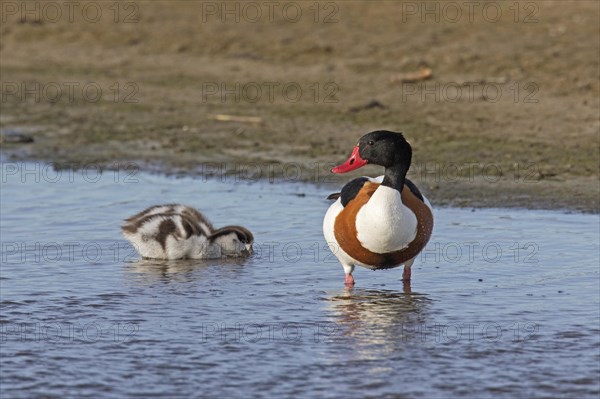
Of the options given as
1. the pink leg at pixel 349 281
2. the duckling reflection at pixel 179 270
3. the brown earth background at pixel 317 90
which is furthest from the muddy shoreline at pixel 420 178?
the pink leg at pixel 349 281

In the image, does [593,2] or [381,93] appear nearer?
[381,93]

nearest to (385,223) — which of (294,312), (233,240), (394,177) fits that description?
(394,177)

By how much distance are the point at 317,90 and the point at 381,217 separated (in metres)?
7.40

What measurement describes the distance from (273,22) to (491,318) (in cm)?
1144

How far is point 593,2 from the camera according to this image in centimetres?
1683

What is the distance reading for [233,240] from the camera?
912 cm

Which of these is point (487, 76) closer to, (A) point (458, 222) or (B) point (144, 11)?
(A) point (458, 222)

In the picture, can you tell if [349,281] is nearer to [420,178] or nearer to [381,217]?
[381,217]

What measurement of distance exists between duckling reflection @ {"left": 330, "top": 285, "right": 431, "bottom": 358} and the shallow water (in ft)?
0.05

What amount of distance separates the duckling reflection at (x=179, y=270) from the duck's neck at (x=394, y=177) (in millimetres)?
1383

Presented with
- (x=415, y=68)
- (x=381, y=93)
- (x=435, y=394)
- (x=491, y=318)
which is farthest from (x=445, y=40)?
(x=435, y=394)

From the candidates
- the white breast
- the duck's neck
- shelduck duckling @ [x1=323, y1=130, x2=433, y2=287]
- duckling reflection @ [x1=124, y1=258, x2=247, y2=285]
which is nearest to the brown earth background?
duckling reflection @ [x1=124, y1=258, x2=247, y2=285]

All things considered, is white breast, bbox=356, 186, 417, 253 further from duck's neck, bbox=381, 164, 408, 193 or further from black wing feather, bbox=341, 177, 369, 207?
black wing feather, bbox=341, 177, 369, 207

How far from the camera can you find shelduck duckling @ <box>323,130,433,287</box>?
7.69 m
